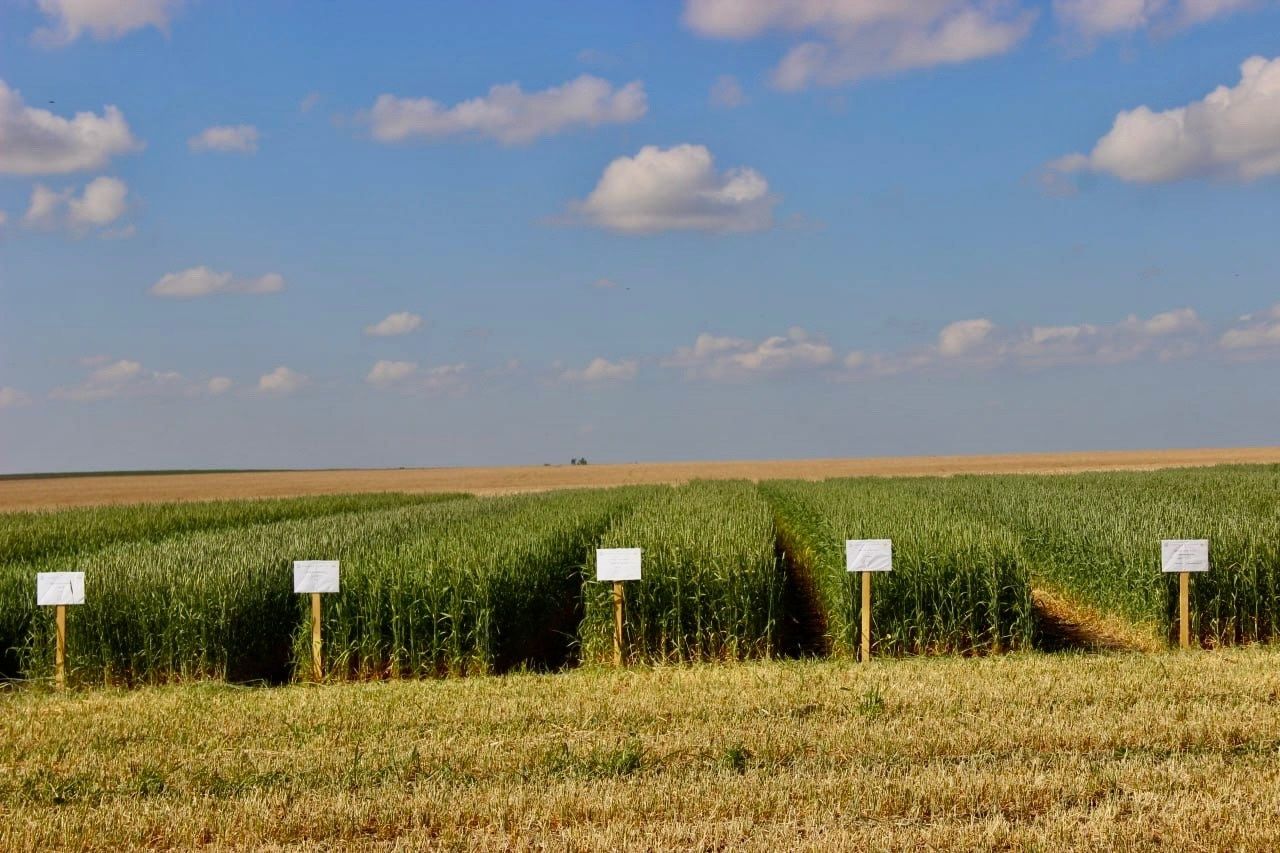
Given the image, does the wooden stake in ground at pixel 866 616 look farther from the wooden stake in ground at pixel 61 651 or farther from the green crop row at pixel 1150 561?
the wooden stake in ground at pixel 61 651

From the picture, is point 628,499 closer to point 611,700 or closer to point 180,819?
point 611,700

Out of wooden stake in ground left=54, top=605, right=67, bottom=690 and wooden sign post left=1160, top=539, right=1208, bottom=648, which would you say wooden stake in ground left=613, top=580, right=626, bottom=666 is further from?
wooden sign post left=1160, top=539, right=1208, bottom=648

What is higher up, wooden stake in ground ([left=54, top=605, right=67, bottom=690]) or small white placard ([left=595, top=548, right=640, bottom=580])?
small white placard ([left=595, top=548, right=640, bottom=580])

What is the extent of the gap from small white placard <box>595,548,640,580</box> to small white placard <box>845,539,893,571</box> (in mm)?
2278

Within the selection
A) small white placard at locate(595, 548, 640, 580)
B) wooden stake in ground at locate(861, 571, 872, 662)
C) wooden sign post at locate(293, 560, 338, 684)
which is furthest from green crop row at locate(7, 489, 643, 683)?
wooden stake in ground at locate(861, 571, 872, 662)

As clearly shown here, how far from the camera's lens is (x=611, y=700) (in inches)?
395

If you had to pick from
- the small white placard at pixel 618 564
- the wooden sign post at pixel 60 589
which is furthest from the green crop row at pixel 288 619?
the small white placard at pixel 618 564

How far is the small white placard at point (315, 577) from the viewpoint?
1234cm

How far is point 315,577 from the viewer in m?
12.4

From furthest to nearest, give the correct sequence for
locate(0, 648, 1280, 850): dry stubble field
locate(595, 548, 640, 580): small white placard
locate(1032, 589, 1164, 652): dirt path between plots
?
locate(1032, 589, 1164, 652): dirt path between plots, locate(595, 548, 640, 580): small white placard, locate(0, 648, 1280, 850): dry stubble field

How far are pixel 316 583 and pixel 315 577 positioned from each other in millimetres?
70

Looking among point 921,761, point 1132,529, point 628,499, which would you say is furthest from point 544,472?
point 921,761

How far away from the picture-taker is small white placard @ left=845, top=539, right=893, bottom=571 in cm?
1240

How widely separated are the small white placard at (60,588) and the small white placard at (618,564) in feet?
18.0
